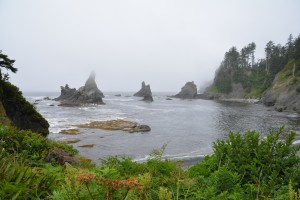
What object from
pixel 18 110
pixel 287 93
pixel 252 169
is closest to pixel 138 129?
pixel 18 110

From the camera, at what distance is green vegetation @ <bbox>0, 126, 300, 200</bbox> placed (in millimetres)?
3128

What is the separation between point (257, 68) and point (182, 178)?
139 m

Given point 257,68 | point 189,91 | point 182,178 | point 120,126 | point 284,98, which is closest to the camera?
point 182,178

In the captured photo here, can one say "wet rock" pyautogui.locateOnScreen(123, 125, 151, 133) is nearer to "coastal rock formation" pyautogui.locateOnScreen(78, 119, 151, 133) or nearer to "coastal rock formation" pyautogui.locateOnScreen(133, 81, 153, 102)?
"coastal rock formation" pyautogui.locateOnScreen(78, 119, 151, 133)

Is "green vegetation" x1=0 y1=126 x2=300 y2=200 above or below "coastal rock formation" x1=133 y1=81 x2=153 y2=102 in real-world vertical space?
below

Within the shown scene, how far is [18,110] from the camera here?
1873 cm

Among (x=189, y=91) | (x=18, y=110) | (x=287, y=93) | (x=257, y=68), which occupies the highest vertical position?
(x=257, y=68)

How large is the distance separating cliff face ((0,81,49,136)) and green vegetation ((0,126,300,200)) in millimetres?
11637

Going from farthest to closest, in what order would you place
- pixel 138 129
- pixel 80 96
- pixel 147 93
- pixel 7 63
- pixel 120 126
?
pixel 147 93 < pixel 80 96 < pixel 120 126 < pixel 138 129 < pixel 7 63

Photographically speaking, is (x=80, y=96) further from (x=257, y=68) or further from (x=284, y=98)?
(x=257, y=68)

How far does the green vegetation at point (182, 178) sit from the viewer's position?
3.13 m

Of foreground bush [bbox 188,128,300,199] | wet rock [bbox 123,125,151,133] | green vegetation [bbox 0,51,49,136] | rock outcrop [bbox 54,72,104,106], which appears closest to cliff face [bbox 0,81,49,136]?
green vegetation [bbox 0,51,49,136]

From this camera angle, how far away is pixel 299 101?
6831 centimetres

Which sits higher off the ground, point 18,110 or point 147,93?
point 147,93
